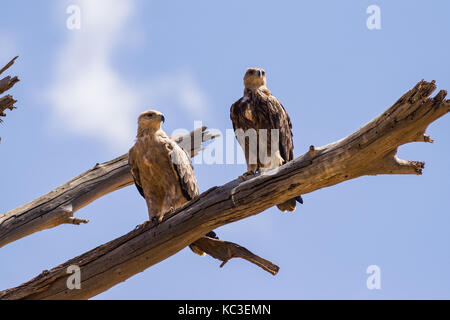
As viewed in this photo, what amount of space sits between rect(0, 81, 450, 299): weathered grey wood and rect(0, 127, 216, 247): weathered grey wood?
1.96m

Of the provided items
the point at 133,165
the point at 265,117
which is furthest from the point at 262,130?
the point at 133,165

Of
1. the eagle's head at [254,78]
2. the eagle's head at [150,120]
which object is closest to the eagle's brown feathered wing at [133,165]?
the eagle's head at [150,120]

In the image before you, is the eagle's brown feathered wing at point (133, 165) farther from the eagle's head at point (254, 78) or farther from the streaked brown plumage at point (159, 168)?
the eagle's head at point (254, 78)

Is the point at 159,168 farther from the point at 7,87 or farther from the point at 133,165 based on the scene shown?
the point at 7,87

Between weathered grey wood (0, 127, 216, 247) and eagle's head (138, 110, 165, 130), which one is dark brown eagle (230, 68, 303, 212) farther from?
weathered grey wood (0, 127, 216, 247)

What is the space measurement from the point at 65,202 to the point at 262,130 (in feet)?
9.96

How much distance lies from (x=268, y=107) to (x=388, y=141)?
10.3ft

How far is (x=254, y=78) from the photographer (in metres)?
9.20

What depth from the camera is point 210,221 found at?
6590mm

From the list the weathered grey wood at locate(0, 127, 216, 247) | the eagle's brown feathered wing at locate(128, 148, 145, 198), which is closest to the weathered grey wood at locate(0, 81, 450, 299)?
the eagle's brown feathered wing at locate(128, 148, 145, 198)

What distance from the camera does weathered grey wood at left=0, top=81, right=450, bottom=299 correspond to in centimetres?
564

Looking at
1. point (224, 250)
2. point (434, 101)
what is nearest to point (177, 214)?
point (224, 250)
